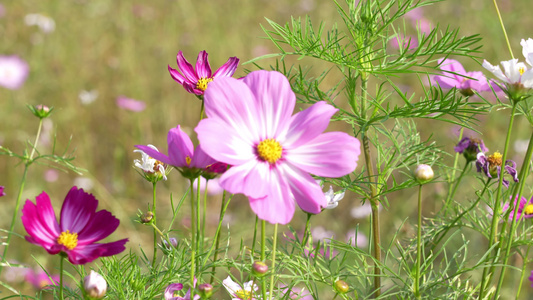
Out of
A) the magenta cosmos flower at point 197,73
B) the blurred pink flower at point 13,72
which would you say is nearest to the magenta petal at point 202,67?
the magenta cosmos flower at point 197,73

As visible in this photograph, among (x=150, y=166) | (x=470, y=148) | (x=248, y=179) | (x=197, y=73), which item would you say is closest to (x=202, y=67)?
(x=197, y=73)

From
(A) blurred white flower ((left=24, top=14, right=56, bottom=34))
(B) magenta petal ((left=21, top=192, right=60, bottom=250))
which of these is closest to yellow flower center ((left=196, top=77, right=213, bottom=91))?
→ (B) magenta petal ((left=21, top=192, right=60, bottom=250))

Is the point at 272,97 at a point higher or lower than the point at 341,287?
higher

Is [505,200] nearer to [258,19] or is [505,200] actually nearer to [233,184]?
[233,184]

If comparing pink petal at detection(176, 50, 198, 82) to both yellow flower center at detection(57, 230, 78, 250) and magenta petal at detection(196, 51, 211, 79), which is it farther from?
yellow flower center at detection(57, 230, 78, 250)

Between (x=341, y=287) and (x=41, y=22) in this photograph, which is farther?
(x=41, y=22)

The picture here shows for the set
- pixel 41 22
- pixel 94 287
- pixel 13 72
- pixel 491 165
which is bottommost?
pixel 94 287

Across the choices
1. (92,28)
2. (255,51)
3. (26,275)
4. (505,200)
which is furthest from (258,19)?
(505,200)

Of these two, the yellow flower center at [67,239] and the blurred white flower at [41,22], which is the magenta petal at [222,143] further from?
the blurred white flower at [41,22]

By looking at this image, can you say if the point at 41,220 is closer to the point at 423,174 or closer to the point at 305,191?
Result: the point at 305,191

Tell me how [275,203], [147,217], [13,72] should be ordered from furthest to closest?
[13,72], [147,217], [275,203]
